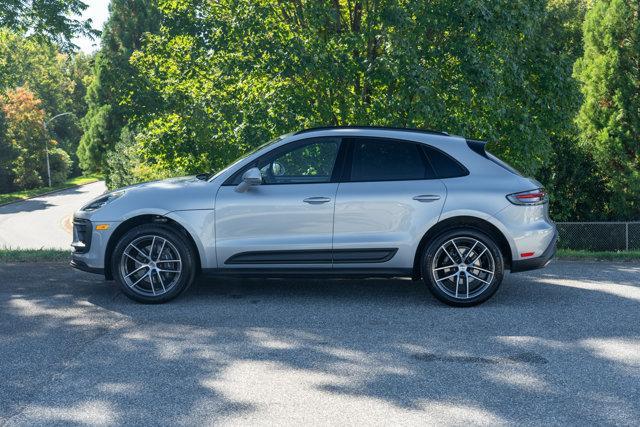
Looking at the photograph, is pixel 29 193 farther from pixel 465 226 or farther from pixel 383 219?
pixel 465 226

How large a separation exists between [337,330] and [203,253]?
66.9 inches

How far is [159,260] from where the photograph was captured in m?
6.85

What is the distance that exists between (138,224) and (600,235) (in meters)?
10.0

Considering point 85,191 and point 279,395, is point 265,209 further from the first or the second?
point 85,191

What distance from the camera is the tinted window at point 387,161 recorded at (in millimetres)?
6840

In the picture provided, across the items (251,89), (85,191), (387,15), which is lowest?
(85,191)

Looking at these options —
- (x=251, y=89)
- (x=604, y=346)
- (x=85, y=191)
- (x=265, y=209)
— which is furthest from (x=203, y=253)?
(x=85, y=191)

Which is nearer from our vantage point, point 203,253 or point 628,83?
point 203,253

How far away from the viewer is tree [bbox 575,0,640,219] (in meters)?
16.9

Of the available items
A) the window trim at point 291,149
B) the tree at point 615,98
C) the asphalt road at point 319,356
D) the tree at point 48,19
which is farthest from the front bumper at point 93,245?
the tree at point 615,98

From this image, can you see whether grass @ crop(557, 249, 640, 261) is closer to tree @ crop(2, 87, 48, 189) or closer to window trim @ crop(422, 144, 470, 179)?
window trim @ crop(422, 144, 470, 179)

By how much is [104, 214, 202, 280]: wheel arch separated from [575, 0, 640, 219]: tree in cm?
1305

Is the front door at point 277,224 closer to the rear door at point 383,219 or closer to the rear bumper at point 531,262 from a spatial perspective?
the rear door at point 383,219

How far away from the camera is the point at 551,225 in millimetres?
6871
